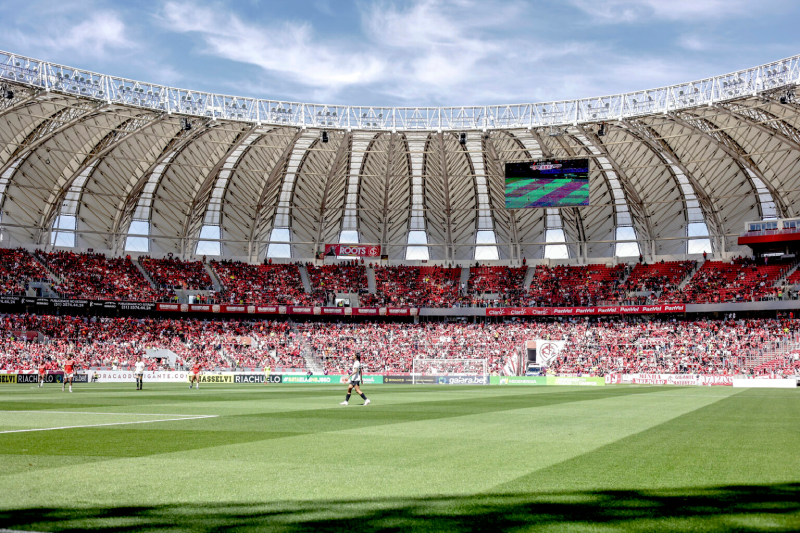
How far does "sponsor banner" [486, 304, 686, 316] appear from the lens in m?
72.0

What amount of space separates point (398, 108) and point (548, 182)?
14634mm

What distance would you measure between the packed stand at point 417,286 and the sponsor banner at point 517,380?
19.6 metres

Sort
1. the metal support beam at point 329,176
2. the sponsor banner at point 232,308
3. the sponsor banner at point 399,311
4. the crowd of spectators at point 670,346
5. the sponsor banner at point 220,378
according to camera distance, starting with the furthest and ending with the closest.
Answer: the sponsor banner at point 399,311, the sponsor banner at point 232,308, the metal support beam at point 329,176, the crowd of spectators at point 670,346, the sponsor banner at point 220,378

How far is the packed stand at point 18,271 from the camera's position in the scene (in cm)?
6600

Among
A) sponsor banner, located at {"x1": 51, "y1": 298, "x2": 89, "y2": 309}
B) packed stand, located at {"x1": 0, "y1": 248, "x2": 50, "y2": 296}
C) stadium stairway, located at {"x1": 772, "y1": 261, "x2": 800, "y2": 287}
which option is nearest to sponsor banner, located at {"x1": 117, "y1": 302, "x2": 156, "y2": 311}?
sponsor banner, located at {"x1": 51, "y1": 298, "x2": 89, "y2": 309}

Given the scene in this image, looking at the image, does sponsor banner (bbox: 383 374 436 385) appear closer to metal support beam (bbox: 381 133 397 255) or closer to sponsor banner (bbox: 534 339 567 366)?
sponsor banner (bbox: 534 339 567 366)

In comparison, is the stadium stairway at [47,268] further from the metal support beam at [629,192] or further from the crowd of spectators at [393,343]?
the metal support beam at [629,192]

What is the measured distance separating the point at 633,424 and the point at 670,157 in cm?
5007

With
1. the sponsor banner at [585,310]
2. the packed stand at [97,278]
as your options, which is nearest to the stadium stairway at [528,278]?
the sponsor banner at [585,310]

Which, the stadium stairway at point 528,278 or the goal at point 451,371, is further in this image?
the stadium stairway at point 528,278

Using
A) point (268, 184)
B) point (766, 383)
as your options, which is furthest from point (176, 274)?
point (766, 383)

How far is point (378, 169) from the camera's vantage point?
7325cm

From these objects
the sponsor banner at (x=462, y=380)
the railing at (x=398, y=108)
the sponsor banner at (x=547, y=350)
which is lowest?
the sponsor banner at (x=462, y=380)

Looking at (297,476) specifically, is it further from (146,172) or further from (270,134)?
(146,172)
